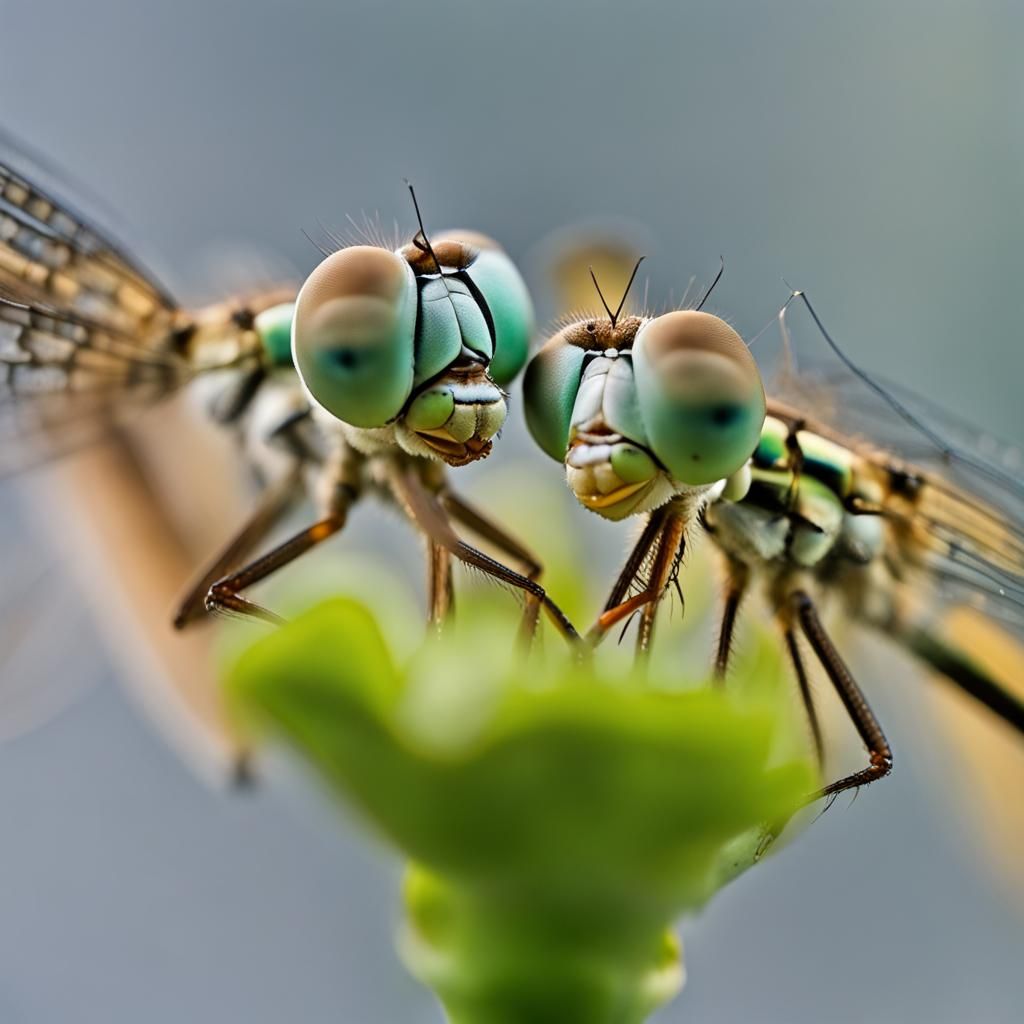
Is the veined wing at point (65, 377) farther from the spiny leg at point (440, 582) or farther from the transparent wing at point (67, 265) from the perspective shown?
the spiny leg at point (440, 582)

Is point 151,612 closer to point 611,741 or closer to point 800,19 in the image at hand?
point 611,741

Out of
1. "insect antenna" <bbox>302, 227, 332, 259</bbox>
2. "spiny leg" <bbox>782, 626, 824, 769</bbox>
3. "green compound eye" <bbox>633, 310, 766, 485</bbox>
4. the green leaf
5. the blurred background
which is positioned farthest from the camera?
the blurred background

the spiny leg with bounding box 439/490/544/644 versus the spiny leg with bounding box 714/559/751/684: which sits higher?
the spiny leg with bounding box 439/490/544/644

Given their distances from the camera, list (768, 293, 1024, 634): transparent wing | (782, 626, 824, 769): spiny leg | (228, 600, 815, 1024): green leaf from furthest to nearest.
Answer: (768, 293, 1024, 634): transparent wing
(782, 626, 824, 769): spiny leg
(228, 600, 815, 1024): green leaf

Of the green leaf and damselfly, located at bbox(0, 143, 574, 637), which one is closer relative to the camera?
the green leaf

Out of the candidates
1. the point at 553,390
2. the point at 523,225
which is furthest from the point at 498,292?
the point at 523,225

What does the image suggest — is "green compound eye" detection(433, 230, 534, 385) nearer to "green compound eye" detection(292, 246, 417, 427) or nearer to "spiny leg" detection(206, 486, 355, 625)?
"green compound eye" detection(292, 246, 417, 427)

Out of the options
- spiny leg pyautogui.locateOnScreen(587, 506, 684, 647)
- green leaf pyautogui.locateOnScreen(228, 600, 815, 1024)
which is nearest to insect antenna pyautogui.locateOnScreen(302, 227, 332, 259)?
spiny leg pyautogui.locateOnScreen(587, 506, 684, 647)

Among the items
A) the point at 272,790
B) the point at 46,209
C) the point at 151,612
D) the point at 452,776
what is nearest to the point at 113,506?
the point at 151,612

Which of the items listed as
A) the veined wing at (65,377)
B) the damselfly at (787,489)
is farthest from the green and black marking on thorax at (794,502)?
the veined wing at (65,377)
